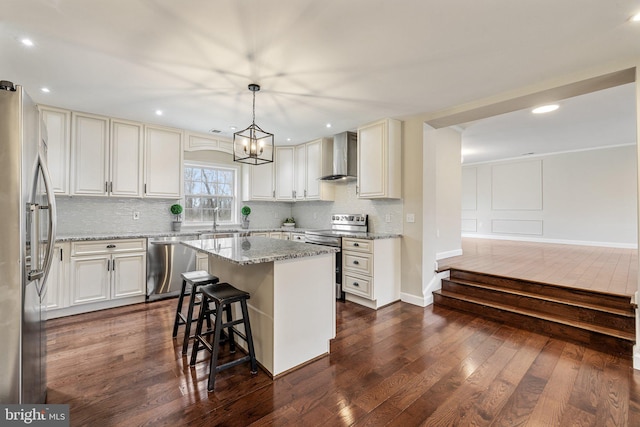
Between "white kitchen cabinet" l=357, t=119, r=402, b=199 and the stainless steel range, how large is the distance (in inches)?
22.9

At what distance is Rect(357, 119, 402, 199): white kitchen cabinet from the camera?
151 inches

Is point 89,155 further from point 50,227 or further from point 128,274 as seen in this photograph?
point 50,227

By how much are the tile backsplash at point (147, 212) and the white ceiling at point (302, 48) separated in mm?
1352

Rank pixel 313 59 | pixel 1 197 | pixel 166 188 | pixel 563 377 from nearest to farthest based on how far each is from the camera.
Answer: pixel 1 197 → pixel 563 377 → pixel 313 59 → pixel 166 188

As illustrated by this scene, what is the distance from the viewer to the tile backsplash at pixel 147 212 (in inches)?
150

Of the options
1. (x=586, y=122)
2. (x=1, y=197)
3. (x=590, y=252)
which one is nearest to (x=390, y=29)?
(x=1, y=197)

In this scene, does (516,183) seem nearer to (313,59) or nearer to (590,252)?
(590,252)

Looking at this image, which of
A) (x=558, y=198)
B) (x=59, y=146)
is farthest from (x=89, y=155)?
(x=558, y=198)

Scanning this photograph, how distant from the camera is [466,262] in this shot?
4.57 m

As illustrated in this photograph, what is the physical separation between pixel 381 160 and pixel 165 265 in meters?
3.28

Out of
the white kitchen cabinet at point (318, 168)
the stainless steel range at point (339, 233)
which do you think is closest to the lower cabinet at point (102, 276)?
the stainless steel range at point (339, 233)

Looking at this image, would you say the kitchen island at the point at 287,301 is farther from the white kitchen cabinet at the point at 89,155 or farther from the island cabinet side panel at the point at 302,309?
the white kitchen cabinet at the point at 89,155

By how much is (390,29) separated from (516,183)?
781 centimetres

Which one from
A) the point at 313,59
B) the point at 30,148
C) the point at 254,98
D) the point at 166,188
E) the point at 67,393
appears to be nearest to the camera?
the point at 30,148
